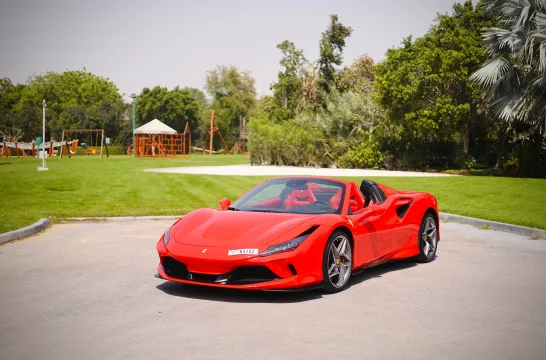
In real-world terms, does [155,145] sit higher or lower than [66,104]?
lower

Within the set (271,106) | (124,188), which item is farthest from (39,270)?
(271,106)

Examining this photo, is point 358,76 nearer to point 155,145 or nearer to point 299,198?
point 155,145

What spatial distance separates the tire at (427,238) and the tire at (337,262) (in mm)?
2106

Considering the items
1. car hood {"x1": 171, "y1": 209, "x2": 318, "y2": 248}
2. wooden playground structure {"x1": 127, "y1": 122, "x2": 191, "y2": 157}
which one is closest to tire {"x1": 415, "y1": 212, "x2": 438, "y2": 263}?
car hood {"x1": 171, "y1": 209, "x2": 318, "y2": 248}

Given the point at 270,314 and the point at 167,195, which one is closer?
the point at 270,314

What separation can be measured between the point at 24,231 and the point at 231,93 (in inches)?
4158

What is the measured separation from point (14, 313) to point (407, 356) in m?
3.63

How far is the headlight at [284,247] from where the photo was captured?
22.1ft

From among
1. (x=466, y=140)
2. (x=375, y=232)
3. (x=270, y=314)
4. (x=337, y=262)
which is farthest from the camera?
(x=466, y=140)

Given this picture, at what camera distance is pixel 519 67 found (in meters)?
30.8

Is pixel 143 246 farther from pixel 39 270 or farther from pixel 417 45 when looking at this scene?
pixel 417 45

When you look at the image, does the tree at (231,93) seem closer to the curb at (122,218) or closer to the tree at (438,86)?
the tree at (438,86)

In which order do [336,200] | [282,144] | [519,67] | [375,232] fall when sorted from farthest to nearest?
[282,144] → [519,67] → [375,232] → [336,200]

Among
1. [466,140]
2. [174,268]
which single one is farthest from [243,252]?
[466,140]
